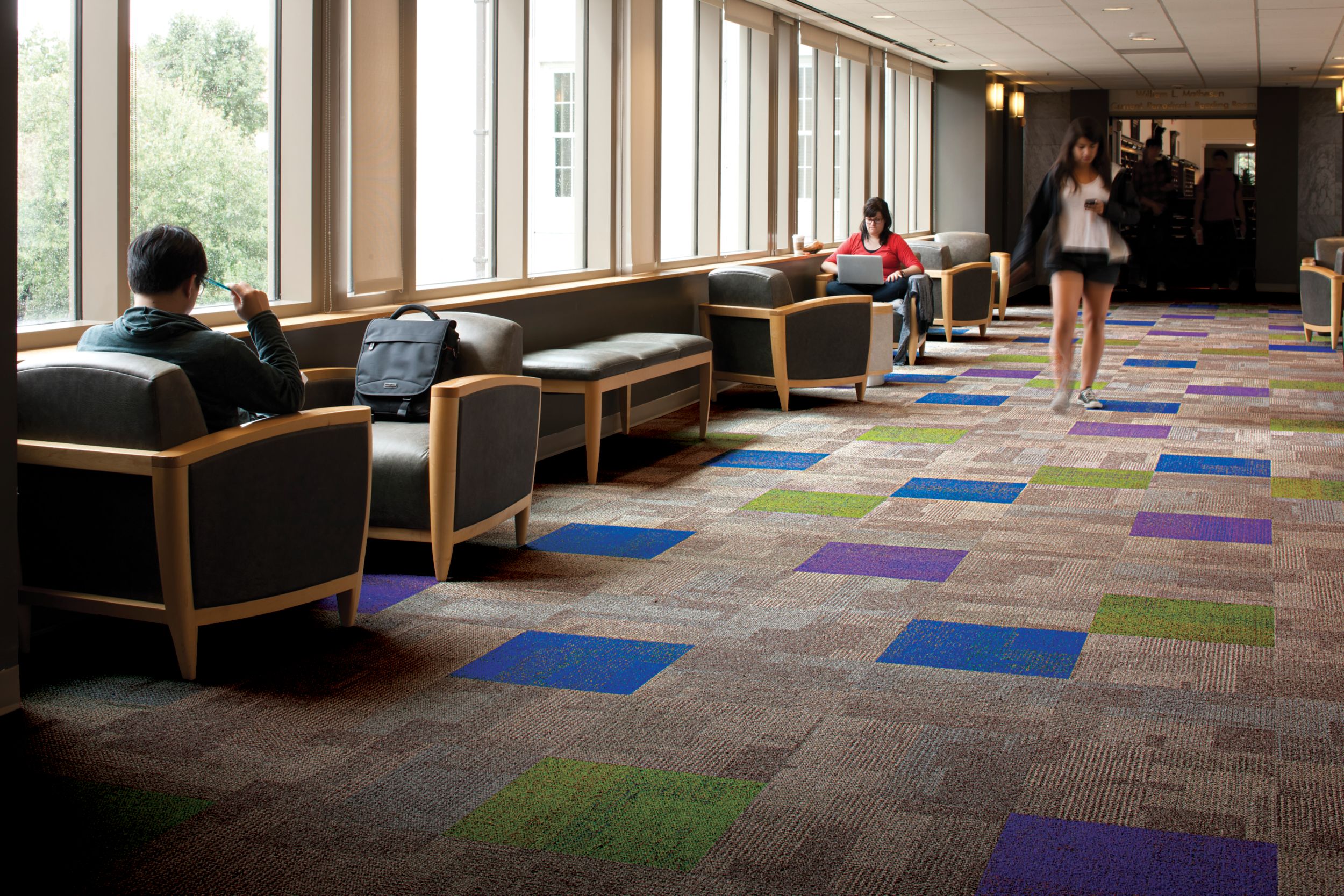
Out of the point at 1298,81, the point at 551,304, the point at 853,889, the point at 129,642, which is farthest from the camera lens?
the point at 1298,81

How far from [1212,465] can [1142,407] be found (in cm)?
189

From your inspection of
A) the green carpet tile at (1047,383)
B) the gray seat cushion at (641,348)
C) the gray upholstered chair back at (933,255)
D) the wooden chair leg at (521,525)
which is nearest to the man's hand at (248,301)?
the wooden chair leg at (521,525)

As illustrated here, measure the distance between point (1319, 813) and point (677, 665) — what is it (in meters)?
1.57

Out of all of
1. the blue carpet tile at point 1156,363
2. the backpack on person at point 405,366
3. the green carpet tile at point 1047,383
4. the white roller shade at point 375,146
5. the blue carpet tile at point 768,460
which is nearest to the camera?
the backpack on person at point 405,366

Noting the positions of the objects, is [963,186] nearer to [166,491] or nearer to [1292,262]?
[1292,262]

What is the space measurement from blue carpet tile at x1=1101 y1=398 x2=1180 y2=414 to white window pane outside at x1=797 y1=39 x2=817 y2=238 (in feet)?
12.4

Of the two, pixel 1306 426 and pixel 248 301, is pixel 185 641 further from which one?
pixel 1306 426

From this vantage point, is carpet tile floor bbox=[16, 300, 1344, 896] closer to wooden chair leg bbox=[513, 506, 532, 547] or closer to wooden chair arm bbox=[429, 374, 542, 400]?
wooden chair leg bbox=[513, 506, 532, 547]

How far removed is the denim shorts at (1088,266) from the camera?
7.15 m

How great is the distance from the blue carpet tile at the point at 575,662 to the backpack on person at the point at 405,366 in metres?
1.22

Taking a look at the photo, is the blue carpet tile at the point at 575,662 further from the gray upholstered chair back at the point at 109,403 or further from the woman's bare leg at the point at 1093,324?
the woman's bare leg at the point at 1093,324

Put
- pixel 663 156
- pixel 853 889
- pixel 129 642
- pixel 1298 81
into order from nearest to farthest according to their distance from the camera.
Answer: pixel 853 889 < pixel 129 642 < pixel 663 156 < pixel 1298 81

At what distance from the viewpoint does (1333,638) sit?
12.0 ft

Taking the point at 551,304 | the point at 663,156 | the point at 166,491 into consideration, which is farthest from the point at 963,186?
the point at 166,491
